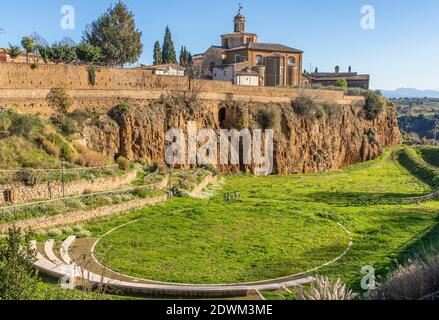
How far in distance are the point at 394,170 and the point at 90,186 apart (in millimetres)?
38838

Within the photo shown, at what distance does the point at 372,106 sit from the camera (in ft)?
213

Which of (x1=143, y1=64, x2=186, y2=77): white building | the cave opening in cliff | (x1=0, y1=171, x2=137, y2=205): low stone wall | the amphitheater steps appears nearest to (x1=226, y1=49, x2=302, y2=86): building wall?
(x1=143, y1=64, x2=186, y2=77): white building

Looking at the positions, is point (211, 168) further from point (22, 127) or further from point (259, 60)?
point (259, 60)

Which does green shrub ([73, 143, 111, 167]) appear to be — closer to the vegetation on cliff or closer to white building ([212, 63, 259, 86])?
the vegetation on cliff

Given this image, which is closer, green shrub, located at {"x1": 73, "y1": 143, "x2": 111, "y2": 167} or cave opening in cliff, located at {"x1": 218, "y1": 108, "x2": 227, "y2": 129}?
green shrub, located at {"x1": 73, "y1": 143, "x2": 111, "y2": 167}

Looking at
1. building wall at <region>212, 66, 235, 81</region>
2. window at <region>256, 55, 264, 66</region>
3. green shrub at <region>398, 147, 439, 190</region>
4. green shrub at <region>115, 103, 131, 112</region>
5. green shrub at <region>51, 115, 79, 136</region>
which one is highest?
window at <region>256, 55, 264, 66</region>

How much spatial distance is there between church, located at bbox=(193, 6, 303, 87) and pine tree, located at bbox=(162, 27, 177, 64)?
11.7 metres

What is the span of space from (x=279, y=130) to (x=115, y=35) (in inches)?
823

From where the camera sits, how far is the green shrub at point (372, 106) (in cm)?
6500

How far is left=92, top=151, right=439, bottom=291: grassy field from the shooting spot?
17.7 m

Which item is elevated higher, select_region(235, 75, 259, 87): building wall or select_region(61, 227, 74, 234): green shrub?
select_region(235, 75, 259, 87): building wall

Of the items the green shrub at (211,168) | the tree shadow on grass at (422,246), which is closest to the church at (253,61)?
the green shrub at (211,168)

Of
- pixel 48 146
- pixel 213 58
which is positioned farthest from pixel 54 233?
pixel 213 58
